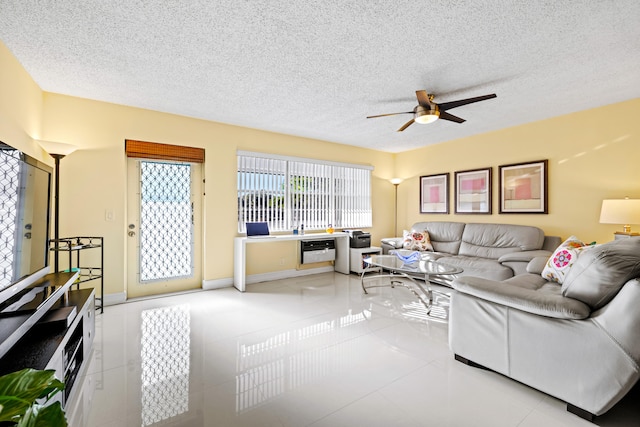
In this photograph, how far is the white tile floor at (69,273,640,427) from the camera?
1.65 metres

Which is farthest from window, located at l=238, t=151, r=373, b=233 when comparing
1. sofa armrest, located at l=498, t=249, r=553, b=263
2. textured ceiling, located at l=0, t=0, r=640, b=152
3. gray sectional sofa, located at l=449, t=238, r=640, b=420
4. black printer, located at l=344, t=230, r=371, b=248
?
gray sectional sofa, located at l=449, t=238, r=640, b=420

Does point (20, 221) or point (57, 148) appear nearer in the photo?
point (20, 221)

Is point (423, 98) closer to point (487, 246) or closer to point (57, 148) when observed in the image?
point (487, 246)

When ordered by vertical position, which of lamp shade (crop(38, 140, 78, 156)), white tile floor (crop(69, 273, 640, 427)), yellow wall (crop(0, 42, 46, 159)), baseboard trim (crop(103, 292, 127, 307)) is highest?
yellow wall (crop(0, 42, 46, 159))

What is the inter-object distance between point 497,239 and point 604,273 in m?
2.94

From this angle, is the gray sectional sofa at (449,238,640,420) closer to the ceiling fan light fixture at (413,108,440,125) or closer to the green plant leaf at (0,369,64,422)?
the ceiling fan light fixture at (413,108,440,125)

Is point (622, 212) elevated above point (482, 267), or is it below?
above

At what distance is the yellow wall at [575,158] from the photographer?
11.3 ft

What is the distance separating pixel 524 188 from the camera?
14.3 ft

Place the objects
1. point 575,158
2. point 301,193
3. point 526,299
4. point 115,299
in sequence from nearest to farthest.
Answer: point 526,299 < point 115,299 < point 575,158 < point 301,193

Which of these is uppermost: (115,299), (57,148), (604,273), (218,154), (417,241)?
(218,154)

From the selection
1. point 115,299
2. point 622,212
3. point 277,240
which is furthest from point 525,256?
point 115,299

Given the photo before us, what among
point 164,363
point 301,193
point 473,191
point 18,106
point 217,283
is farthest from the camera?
point 301,193

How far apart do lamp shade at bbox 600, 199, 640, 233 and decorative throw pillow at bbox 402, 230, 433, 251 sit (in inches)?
90.8
